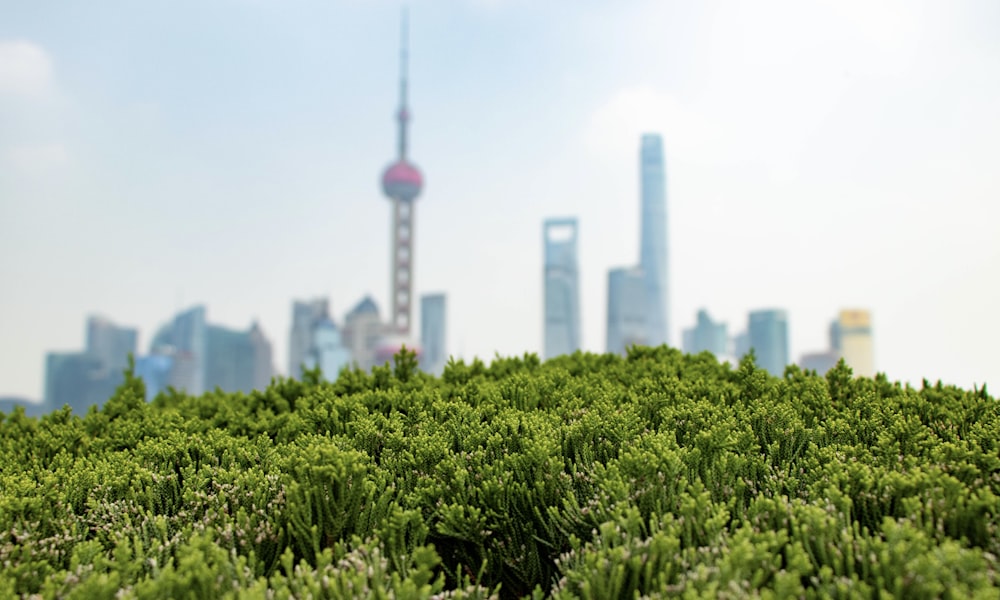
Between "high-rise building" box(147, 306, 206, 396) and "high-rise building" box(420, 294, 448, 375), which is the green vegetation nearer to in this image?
"high-rise building" box(420, 294, 448, 375)

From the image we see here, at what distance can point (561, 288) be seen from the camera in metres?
178

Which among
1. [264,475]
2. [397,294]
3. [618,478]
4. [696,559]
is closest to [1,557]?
[264,475]

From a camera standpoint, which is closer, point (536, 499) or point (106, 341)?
point (536, 499)

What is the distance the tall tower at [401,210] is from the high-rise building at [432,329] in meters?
20.8

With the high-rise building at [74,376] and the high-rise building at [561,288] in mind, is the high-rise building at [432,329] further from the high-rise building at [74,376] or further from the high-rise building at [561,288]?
the high-rise building at [74,376]

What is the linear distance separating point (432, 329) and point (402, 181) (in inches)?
1552

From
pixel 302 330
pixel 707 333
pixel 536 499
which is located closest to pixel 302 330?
pixel 302 330

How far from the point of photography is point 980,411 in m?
5.65

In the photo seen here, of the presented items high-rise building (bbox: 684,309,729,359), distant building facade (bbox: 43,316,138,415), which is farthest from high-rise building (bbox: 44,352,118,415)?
high-rise building (bbox: 684,309,729,359)

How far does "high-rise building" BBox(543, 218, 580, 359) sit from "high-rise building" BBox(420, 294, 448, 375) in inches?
1184

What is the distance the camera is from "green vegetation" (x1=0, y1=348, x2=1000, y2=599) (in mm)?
3473

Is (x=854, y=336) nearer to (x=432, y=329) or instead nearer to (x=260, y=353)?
(x=432, y=329)

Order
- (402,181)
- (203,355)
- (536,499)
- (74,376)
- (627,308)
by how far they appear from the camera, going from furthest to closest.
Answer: (203,355) < (402,181) < (74,376) < (627,308) < (536,499)

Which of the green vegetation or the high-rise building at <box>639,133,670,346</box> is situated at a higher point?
the high-rise building at <box>639,133,670,346</box>
